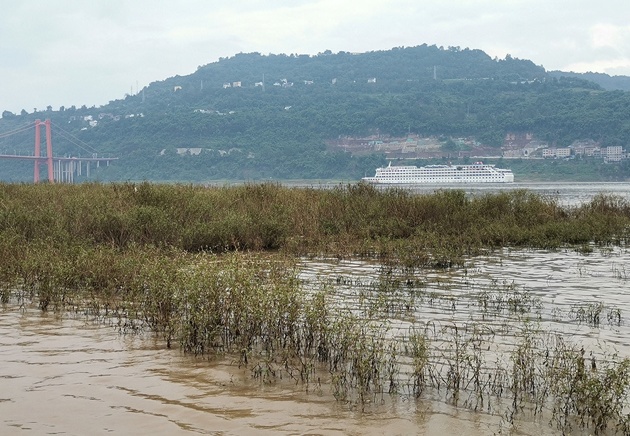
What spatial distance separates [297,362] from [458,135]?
422 feet

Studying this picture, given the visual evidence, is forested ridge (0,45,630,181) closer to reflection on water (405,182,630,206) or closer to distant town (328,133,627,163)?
distant town (328,133,627,163)

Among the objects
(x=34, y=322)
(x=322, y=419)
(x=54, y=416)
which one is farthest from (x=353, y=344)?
(x=34, y=322)

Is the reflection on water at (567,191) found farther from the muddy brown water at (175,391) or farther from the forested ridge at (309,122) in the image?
the forested ridge at (309,122)

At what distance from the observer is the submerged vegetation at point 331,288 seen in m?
5.60

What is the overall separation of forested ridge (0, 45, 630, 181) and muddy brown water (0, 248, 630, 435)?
9150 cm

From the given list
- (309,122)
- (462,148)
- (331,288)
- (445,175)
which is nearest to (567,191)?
(445,175)

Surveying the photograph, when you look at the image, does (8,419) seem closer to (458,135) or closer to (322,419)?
(322,419)

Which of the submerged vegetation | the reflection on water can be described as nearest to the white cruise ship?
the reflection on water

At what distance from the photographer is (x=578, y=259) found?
13242mm

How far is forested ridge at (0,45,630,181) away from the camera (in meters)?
110

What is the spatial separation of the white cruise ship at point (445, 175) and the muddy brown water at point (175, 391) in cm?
9018

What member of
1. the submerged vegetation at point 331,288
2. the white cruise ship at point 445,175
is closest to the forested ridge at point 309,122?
the white cruise ship at point 445,175

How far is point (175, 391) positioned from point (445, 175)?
96666 mm

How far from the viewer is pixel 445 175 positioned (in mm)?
100188
